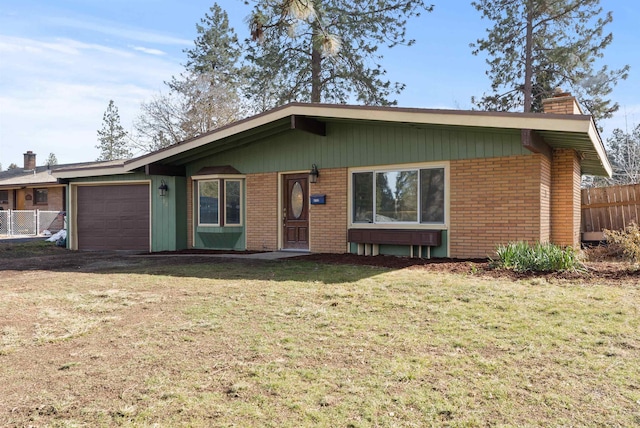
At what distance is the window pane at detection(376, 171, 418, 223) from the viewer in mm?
9445

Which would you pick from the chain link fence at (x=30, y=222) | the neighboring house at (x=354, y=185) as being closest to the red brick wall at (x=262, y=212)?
the neighboring house at (x=354, y=185)

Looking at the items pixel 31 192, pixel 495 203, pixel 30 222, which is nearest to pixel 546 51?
pixel 495 203

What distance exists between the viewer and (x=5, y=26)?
31.8ft

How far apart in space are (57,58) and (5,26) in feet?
11.3

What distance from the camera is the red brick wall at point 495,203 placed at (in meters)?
8.26

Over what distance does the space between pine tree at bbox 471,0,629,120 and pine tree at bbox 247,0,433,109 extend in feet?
12.8

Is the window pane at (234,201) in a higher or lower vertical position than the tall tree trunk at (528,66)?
lower

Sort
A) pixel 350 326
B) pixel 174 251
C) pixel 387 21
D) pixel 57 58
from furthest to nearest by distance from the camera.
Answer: pixel 387 21, pixel 57 58, pixel 174 251, pixel 350 326

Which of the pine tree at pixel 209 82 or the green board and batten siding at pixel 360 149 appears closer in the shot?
the green board and batten siding at pixel 360 149

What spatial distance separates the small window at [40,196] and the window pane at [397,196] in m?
22.6

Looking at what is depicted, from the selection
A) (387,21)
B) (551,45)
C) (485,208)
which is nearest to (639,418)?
(485,208)

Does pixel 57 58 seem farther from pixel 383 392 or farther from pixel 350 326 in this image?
pixel 383 392

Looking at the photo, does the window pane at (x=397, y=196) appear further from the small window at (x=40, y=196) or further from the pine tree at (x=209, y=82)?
the small window at (x=40, y=196)

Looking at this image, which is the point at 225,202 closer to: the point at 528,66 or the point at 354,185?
the point at 354,185
